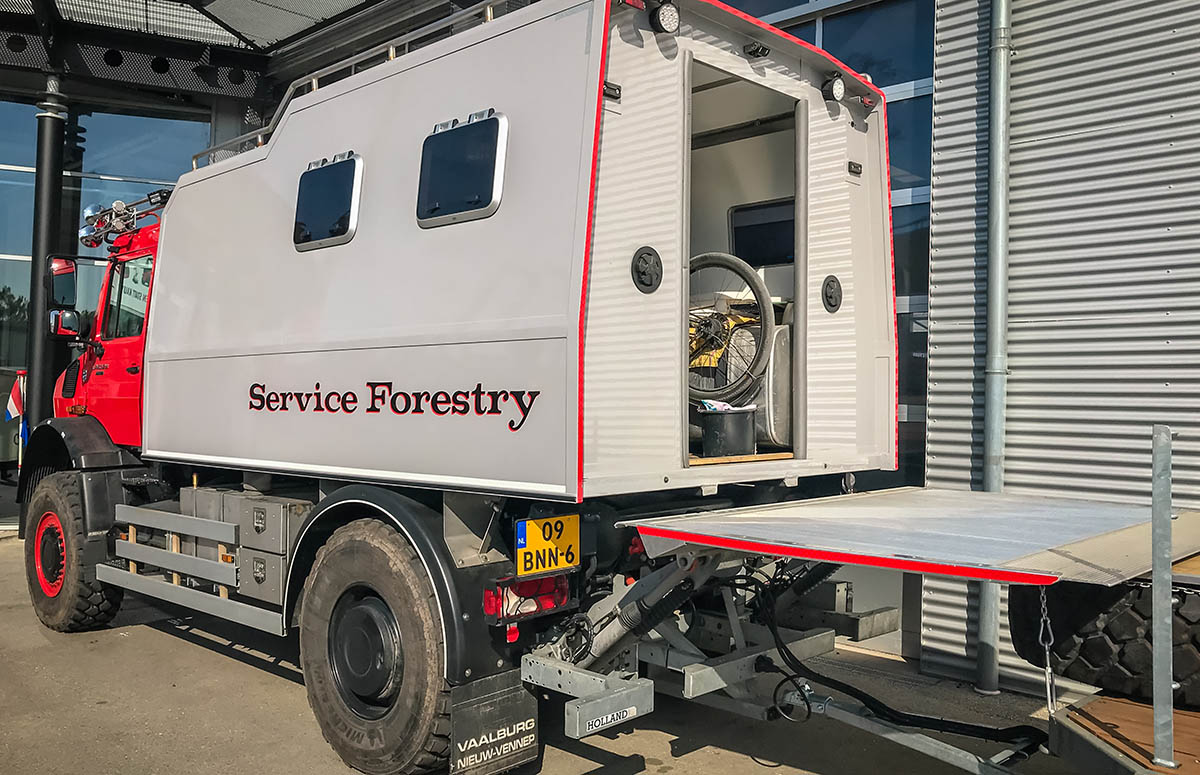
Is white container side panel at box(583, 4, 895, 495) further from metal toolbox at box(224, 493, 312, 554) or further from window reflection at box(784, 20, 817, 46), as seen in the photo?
window reflection at box(784, 20, 817, 46)

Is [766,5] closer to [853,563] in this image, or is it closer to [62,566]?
[853,563]

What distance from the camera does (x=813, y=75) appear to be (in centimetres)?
498

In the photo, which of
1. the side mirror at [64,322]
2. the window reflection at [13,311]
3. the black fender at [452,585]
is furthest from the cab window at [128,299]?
the window reflection at [13,311]

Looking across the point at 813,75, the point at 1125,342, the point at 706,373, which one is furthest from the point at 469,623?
the point at 1125,342

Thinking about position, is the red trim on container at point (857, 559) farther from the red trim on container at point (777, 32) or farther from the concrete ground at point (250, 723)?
the red trim on container at point (777, 32)

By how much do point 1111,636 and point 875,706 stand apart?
88 centimetres

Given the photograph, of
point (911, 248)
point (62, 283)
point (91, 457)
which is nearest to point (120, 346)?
point (62, 283)

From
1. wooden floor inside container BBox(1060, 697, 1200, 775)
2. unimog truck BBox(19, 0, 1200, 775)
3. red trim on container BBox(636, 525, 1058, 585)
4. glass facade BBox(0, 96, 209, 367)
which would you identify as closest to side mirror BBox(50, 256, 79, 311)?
unimog truck BBox(19, 0, 1200, 775)

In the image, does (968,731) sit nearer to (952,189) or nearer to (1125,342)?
(1125,342)

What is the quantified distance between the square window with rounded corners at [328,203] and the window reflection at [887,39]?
4128mm

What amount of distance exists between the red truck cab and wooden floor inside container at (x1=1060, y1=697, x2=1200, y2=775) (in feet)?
19.6

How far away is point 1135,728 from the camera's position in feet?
9.91

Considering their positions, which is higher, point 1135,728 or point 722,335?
point 722,335

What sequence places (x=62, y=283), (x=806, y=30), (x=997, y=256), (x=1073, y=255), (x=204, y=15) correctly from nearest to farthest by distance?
(x=1073, y=255) < (x=997, y=256) < (x=62, y=283) < (x=806, y=30) < (x=204, y=15)
